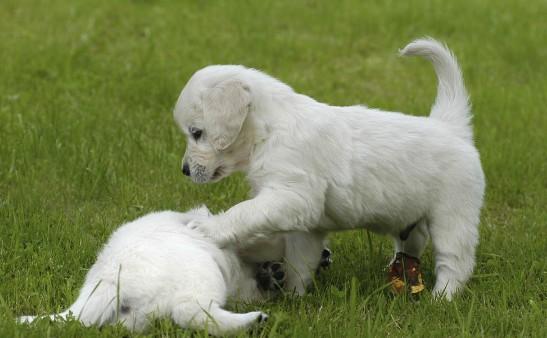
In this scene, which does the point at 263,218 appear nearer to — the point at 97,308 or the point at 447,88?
the point at 97,308

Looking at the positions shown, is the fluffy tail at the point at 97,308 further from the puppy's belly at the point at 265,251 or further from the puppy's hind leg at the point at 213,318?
the puppy's belly at the point at 265,251

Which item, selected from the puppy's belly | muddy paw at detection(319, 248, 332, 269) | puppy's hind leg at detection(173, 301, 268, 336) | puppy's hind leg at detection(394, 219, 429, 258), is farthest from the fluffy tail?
puppy's hind leg at detection(394, 219, 429, 258)

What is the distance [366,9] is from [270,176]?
661 centimetres

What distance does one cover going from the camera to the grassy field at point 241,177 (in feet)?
15.0

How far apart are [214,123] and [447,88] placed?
1463 mm

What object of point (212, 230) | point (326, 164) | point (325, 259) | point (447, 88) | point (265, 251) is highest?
point (447, 88)

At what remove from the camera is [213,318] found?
152 inches

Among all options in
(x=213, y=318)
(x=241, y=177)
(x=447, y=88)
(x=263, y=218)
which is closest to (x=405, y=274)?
(x=263, y=218)

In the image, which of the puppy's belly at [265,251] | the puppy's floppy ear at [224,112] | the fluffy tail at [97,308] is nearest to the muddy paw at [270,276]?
the puppy's belly at [265,251]

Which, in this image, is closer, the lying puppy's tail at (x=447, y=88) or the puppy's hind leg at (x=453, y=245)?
the puppy's hind leg at (x=453, y=245)

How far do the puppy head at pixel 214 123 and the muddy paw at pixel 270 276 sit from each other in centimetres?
55

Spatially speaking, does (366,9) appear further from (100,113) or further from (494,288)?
(494,288)

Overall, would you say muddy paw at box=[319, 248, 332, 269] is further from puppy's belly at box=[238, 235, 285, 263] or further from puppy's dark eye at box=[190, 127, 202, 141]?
puppy's dark eye at box=[190, 127, 202, 141]

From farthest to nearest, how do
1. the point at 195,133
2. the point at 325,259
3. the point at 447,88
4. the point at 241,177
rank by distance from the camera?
1. the point at 241,177
2. the point at 447,88
3. the point at 325,259
4. the point at 195,133
